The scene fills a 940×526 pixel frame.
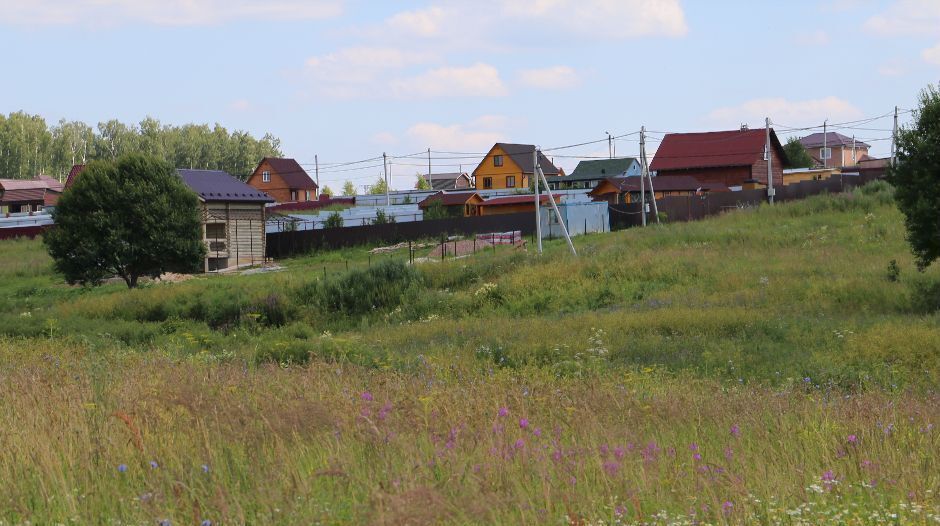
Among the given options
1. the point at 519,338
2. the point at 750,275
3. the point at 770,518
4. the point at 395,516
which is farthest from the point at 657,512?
the point at 750,275

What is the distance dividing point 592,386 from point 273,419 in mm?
4116

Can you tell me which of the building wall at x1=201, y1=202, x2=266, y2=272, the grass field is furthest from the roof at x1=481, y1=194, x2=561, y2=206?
the grass field

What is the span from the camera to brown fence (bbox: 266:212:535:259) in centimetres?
4894

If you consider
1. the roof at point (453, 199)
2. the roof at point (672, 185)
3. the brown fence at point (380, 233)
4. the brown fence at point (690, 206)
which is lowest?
the brown fence at point (380, 233)

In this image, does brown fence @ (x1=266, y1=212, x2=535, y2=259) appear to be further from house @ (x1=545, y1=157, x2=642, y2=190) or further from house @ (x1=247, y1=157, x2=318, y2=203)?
house @ (x1=247, y1=157, x2=318, y2=203)

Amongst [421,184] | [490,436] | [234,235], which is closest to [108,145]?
[421,184]

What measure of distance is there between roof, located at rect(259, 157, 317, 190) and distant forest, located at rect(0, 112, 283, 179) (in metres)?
10.2

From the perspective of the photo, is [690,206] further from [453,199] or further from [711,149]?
[711,149]

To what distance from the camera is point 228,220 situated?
153 ft

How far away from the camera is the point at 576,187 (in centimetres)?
9100

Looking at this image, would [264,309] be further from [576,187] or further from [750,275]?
[576,187]

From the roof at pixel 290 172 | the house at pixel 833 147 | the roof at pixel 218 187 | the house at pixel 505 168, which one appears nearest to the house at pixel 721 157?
the house at pixel 505 168

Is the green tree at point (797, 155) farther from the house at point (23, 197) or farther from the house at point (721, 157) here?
the house at point (23, 197)

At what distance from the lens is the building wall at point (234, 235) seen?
4616cm
